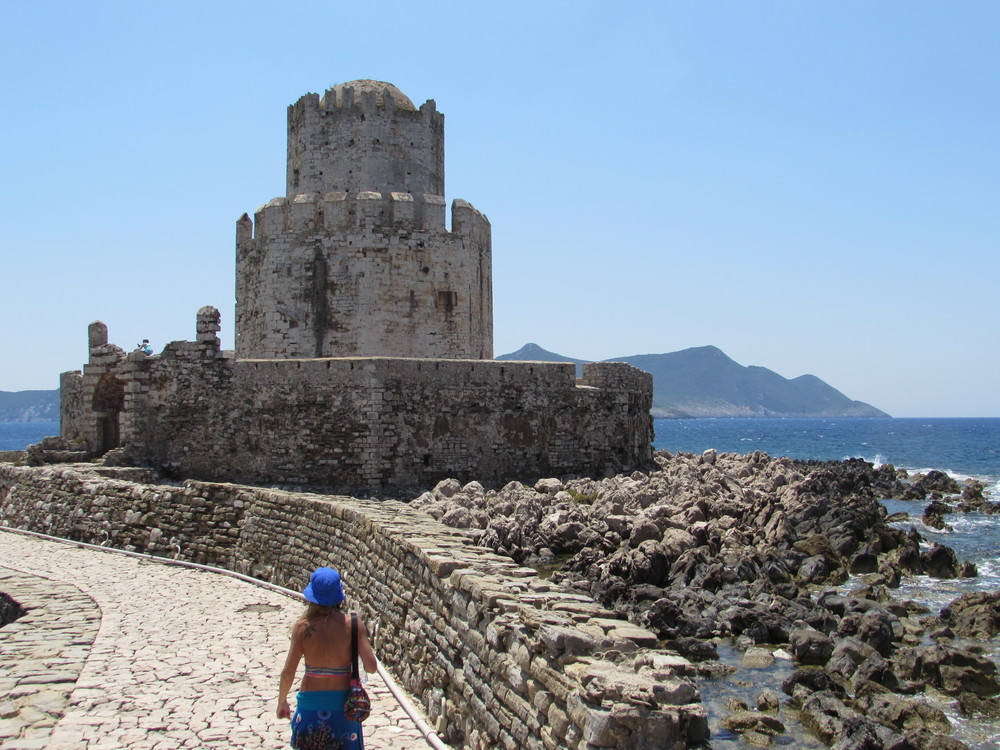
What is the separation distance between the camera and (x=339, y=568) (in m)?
10.1

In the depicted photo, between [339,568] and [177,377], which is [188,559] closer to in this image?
[339,568]

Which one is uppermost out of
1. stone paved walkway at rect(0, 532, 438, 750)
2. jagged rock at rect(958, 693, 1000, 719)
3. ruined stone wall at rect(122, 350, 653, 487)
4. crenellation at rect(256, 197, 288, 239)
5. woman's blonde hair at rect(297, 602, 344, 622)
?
crenellation at rect(256, 197, 288, 239)

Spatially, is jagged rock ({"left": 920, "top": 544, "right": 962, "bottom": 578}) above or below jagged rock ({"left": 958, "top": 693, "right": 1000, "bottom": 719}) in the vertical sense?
Result: above

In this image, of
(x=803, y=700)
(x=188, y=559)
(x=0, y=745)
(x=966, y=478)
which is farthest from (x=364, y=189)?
(x=966, y=478)

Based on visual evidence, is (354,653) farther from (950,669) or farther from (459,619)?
(950,669)

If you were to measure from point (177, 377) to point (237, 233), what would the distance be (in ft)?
16.3

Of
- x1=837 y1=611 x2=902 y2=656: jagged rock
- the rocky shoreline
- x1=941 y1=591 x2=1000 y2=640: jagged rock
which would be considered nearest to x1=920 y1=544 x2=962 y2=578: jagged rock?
the rocky shoreline

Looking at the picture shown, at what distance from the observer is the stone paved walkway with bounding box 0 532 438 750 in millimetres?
6406

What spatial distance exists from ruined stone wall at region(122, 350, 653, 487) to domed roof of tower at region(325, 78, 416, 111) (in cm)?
712

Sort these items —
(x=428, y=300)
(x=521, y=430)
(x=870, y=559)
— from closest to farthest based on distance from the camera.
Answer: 1. (x=870, y=559)
2. (x=521, y=430)
3. (x=428, y=300)

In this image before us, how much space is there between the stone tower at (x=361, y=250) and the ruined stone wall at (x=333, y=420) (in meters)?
2.61

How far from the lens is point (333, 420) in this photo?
17438mm

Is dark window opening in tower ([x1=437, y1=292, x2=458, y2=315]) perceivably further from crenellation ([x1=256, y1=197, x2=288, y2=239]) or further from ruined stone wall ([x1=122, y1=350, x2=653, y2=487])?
Result: crenellation ([x1=256, y1=197, x2=288, y2=239])

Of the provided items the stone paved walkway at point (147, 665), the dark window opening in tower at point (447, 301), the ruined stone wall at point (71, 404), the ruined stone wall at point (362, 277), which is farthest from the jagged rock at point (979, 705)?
the ruined stone wall at point (71, 404)
